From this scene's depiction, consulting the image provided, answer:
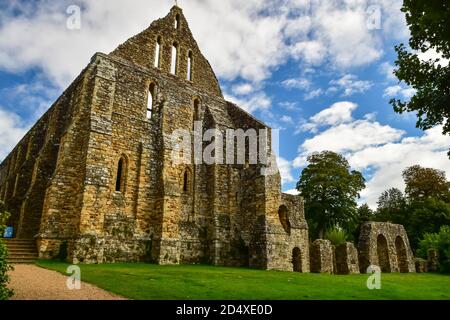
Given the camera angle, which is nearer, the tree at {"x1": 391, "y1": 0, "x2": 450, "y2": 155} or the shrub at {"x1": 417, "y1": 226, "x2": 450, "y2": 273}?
the tree at {"x1": 391, "y1": 0, "x2": 450, "y2": 155}

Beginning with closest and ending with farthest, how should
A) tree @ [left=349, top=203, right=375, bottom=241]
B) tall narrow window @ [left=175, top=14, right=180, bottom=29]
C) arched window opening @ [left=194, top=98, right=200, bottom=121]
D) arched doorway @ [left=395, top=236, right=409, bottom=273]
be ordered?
arched window opening @ [left=194, top=98, right=200, bottom=121], tall narrow window @ [left=175, top=14, right=180, bottom=29], arched doorway @ [left=395, top=236, right=409, bottom=273], tree @ [left=349, top=203, right=375, bottom=241]

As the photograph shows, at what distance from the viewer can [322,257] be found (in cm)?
2067

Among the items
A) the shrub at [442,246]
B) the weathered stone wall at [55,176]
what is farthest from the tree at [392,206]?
the weathered stone wall at [55,176]

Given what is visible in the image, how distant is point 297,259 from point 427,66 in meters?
13.4

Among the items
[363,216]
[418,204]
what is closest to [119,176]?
[418,204]

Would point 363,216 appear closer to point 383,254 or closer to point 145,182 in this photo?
point 383,254

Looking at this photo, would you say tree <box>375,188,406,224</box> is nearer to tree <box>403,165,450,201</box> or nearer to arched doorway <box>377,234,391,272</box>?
tree <box>403,165,450,201</box>

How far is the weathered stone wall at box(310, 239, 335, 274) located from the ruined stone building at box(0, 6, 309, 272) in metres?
0.92

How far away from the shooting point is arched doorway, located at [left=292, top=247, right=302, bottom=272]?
2003 centimetres

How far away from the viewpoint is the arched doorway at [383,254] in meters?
24.8

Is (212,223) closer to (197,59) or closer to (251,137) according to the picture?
(251,137)

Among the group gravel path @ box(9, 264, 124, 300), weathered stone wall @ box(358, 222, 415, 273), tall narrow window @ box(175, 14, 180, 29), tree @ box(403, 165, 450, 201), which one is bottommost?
gravel path @ box(9, 264, 124, 300)

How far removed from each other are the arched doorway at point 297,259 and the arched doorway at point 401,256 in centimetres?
1073

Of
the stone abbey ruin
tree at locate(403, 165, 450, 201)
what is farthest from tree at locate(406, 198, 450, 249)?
the stone abbey ruin
